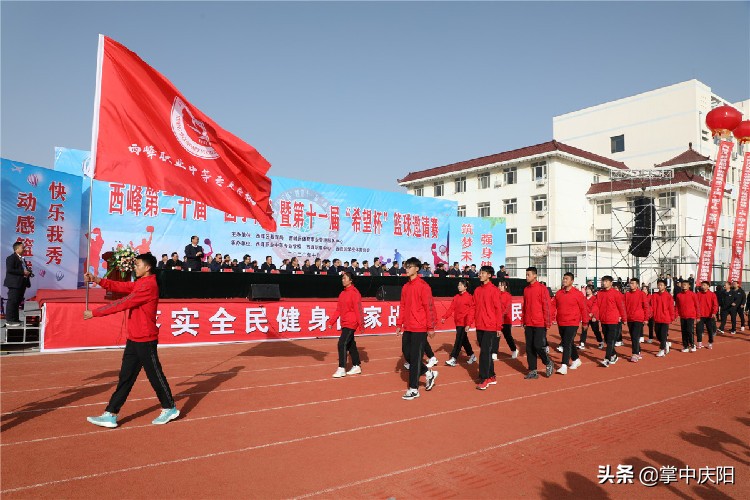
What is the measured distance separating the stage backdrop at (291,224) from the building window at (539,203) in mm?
14045

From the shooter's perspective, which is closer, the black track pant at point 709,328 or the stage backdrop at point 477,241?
the black track pant at point 709,328

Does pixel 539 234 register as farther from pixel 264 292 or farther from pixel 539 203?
pixel 264 292

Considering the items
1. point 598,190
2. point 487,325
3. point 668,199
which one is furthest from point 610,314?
point 598,190

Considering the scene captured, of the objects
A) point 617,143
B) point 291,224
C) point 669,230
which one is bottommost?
point 291,224

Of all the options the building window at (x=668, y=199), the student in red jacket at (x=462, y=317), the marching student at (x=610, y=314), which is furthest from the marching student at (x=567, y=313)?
the building window at (x=668, y=199)

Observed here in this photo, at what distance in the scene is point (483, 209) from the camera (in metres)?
42.7

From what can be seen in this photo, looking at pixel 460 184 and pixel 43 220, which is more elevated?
pixel 460 184

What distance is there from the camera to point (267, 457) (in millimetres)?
4949

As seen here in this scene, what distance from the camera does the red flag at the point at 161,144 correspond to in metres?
6.77

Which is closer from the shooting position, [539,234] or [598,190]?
[539,234]

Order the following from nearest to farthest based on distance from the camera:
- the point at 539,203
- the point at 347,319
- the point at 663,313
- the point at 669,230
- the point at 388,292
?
the point at 347,319
the point at 663,313
the point at 388,292
the point at 669,230
the point at 539,203

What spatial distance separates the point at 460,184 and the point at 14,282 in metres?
36.6

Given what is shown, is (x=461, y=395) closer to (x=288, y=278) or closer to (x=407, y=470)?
(x=407, y=470)

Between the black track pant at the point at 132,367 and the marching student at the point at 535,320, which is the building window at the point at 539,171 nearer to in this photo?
the marching student at the point at 535,320
